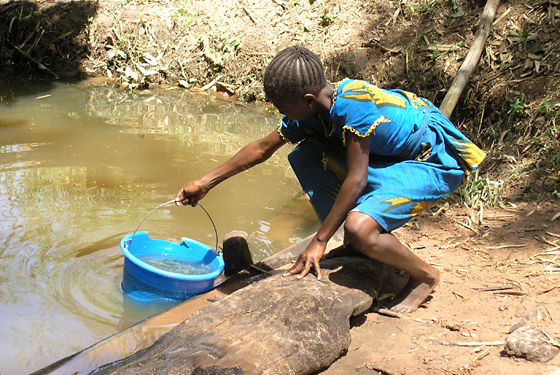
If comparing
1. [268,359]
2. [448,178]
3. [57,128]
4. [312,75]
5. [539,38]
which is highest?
[539,38]

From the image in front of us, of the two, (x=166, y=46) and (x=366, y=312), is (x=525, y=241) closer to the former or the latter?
(x=366, y=312)

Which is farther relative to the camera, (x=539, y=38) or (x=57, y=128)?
(x=57, y=128)

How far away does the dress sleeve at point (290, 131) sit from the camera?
2645 millimetres

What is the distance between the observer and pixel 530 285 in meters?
2.55

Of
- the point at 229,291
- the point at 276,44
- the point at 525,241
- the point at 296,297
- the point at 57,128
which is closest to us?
the point at 296,297

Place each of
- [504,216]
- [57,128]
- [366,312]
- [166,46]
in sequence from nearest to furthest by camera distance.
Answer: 1. [366,312]
2. [504,216]
3. [57,128]
4. [166,46]

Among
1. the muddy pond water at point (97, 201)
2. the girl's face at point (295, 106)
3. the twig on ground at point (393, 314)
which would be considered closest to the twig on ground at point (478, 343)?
the twig on ground at point (393, 314)

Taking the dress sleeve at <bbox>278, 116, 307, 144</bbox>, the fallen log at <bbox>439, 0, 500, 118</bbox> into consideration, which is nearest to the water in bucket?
the dress sleeve at <bbox>278, 116, 307, 144</bbox>

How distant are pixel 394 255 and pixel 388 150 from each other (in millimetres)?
548

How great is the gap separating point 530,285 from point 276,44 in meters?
6.32

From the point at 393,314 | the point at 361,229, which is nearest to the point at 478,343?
the point at 393,314

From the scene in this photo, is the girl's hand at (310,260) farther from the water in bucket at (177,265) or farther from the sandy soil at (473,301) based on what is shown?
the water in bucket at (177,265)

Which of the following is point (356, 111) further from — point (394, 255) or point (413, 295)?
point (413, 295)

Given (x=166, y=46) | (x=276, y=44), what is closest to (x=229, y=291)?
(x=276, y=44)
